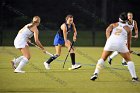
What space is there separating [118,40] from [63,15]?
60.6ft

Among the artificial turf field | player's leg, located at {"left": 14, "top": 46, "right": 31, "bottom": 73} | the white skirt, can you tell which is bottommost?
the artificial turf field

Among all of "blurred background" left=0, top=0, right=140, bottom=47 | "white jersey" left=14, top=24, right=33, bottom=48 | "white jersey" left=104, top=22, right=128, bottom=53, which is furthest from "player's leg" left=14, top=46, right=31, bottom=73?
"blurred background" left=0, top=0, right=140, bottom=47

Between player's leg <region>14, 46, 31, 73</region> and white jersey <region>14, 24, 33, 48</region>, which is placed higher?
white jersey <region>14, 24, 33, 48</region>

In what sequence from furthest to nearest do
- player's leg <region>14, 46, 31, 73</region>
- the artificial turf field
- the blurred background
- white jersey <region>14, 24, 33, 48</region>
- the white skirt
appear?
1. the blurred background
2. white jersey <region>14, 24, 33, 48</region>
3. player's leg <region>14, 46, 31, 73</region>
4. the white skirt
5. the artificial turf field

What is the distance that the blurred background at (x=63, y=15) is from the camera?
27.5 meters

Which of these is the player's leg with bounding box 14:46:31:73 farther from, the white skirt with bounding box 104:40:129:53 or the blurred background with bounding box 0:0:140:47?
the blurred background with bounding box 0:0:140:47

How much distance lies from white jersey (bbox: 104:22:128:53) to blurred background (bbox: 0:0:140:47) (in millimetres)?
14958

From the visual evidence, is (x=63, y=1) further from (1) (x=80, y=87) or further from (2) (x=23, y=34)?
(1) (x=80, y=87)

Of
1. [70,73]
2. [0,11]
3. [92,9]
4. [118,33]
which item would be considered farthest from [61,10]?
[118,33]

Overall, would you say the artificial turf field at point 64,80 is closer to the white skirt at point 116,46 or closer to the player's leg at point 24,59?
the player's leg at point 24,59

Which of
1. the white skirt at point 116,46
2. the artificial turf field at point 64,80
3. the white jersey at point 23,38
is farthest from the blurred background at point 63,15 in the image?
the white skirt at point 116,46

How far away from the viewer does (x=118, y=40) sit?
11711 mm

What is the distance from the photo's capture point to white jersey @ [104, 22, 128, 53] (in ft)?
38.4

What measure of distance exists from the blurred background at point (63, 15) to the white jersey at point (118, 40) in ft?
49.1
